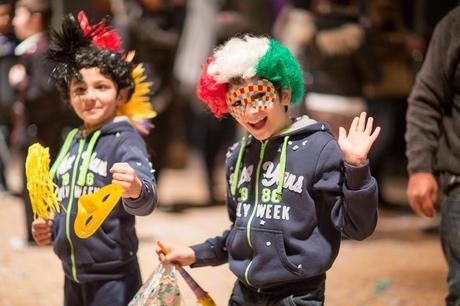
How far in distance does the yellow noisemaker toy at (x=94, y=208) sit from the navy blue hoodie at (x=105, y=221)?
15 cm

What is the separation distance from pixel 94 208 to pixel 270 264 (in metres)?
0.58

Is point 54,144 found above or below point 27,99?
below

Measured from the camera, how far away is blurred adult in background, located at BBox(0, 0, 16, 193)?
4.35m

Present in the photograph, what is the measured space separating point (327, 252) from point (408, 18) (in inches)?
137

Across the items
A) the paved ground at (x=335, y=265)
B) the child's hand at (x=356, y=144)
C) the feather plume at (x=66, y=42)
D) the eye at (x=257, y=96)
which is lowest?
the paved ground at (x=335, y=265)

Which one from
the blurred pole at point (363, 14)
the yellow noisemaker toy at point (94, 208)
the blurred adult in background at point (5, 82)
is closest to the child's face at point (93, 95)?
the yellow noisemaker toy at point (94, 208)

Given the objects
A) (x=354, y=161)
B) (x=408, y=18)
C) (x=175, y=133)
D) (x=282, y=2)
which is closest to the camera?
(x=354, y=161)

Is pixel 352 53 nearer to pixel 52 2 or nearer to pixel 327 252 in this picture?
pixel 52 2

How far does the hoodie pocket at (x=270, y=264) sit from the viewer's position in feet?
7.18

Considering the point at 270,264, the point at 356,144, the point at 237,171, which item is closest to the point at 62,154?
the point at 237,171

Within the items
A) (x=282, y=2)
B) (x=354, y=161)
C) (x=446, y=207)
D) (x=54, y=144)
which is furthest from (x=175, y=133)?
(x=354, y=161)

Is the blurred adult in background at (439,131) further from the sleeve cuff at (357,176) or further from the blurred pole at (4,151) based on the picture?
the blurred pole at (4,151)

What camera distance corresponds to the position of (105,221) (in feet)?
8.28

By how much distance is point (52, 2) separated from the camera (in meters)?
4.73
